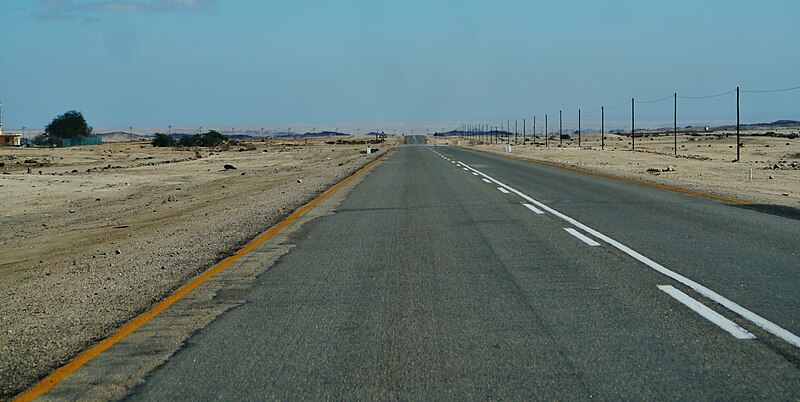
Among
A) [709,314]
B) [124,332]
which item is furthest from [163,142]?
[709,314]

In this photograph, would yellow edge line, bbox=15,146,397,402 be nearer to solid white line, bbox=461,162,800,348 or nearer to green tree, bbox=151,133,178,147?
solid white line, bbox=461,162,800,348

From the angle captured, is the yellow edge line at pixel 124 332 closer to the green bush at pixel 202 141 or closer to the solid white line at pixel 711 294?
the solid white line at pixel 711 294

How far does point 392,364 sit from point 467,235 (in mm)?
7009

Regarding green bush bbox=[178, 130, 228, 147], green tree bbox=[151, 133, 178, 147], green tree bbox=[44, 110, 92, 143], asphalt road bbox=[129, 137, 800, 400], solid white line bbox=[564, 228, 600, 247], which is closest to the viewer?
asphalt road bbox=[129, 137, 800, 400]

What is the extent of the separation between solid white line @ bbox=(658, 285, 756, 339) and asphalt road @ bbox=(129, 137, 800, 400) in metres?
0.02

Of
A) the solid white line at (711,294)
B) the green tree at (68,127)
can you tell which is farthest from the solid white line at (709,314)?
the green tree at (68,127)

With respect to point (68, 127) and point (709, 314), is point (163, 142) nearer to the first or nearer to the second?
point (68, 127)

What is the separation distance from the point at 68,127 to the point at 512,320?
125882 mm

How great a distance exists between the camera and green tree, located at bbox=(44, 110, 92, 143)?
391 ft

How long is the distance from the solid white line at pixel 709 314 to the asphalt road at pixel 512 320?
21 mm

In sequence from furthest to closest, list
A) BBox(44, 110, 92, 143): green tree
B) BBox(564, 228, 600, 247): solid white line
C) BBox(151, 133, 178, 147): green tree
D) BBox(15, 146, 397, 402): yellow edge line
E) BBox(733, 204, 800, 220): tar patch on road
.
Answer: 1. BBox(44, 110, 92, 143): green tree
2. BBox(151, 133, 178, 147): green tree
3. BBox(733, 204, 800, 220): tar patch on road
4. BBox(564, 228, 600, 247): solid white line
5. BBox(15, 146, 397, 402): yellow edge line

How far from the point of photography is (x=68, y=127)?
394 feet

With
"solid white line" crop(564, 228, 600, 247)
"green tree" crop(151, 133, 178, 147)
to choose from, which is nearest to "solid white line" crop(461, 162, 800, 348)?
"solid white line" crop(564, 228, 600, 247)

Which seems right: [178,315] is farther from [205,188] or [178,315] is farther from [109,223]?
Answer: [205,188]
